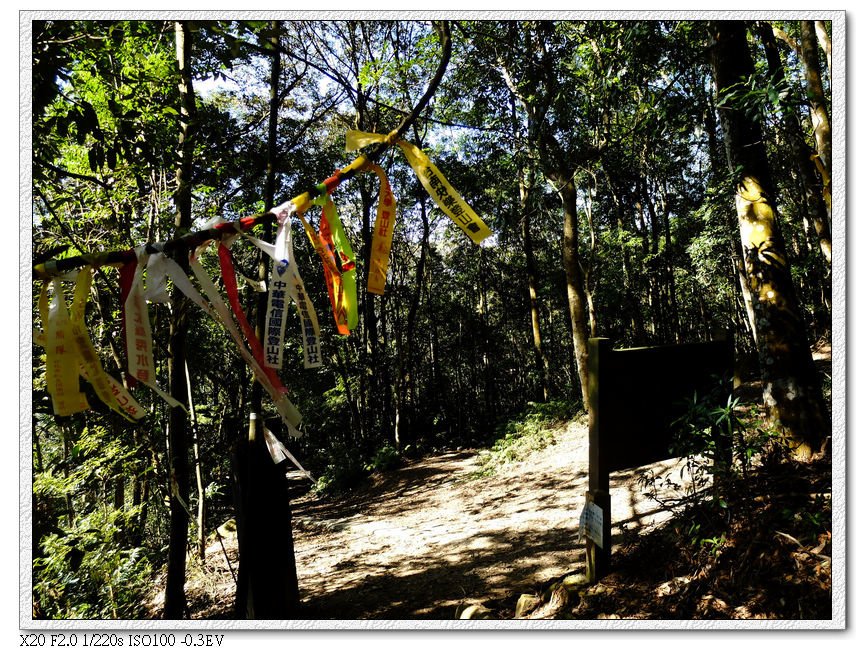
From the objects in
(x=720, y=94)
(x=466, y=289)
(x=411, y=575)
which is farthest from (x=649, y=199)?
(x=411, y=575)

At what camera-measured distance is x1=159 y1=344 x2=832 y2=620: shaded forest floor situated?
90.7 inches

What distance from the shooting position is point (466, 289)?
1764 centimetres

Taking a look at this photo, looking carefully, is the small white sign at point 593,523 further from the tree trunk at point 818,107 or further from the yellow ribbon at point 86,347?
the yellow ribbon at point 86,347

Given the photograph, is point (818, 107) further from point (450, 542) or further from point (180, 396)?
point (450, 542)

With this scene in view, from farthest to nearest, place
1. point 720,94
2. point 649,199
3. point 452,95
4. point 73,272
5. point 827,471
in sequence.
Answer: point 649,199 → point 452,95 → point 720,94 → point 827,471 → point 73,272

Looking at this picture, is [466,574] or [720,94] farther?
[466,574]

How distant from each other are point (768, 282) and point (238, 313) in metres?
3.16

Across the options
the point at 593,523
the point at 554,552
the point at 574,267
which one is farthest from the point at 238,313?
the point at 574,267

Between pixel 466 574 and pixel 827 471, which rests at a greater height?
pixel 827 471

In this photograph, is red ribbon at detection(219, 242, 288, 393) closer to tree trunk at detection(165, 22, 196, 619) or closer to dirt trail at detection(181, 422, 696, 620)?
tree trunk at detection(165, 22, 196, 619)

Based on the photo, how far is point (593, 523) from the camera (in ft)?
9.45

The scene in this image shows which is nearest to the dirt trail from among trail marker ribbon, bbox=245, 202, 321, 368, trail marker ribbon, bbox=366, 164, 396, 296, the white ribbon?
the white ribbon
